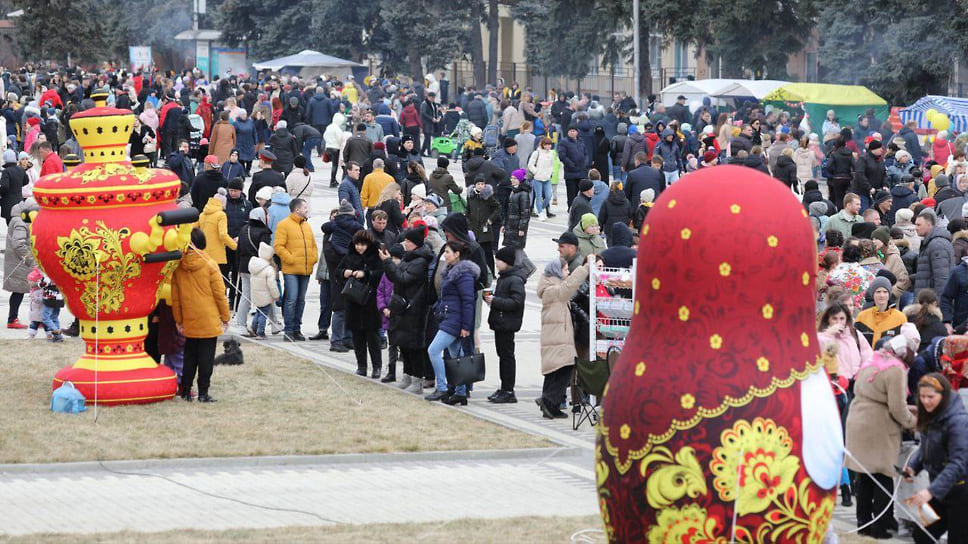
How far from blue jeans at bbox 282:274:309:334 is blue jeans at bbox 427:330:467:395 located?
140 inches

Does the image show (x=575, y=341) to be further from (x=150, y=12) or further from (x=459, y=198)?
(x=150, y=12)

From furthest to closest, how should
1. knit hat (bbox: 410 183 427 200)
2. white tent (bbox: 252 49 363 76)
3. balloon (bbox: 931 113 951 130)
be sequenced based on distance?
white tent (bbox: 252 49 363 76) < balloon (bbox: 931 113 951 130) < knit hat (bbox: 410 183 427 200)

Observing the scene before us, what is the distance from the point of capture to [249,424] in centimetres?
1491

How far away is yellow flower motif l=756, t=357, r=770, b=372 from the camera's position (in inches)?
322

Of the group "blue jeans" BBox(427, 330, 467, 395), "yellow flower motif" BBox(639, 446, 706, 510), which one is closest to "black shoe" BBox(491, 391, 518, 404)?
"blue jeans" BBox(427, 330, 467, 395)

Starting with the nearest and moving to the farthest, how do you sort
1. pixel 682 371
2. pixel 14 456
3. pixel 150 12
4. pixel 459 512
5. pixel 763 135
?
pixel 682 371
pixel 459 512
pixel 14 456
pixel 763 135
pixel 150 12

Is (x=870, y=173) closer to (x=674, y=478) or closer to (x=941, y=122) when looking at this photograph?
(x=941, y=122)

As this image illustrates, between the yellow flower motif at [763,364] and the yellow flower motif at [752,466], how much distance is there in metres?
0.25

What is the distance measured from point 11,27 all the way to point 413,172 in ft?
253

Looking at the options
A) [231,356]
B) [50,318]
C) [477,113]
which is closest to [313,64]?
[477,113]

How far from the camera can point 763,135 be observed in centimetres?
3750

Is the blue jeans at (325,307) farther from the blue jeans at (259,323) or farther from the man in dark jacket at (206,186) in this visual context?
the man in dark jacket at (206,186)

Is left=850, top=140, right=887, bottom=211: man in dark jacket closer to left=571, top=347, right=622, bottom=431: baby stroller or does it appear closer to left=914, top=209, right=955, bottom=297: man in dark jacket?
left=914, top=209, right=955, bottom=297: man in dark jacket

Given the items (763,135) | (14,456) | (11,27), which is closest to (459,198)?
(14,456)
